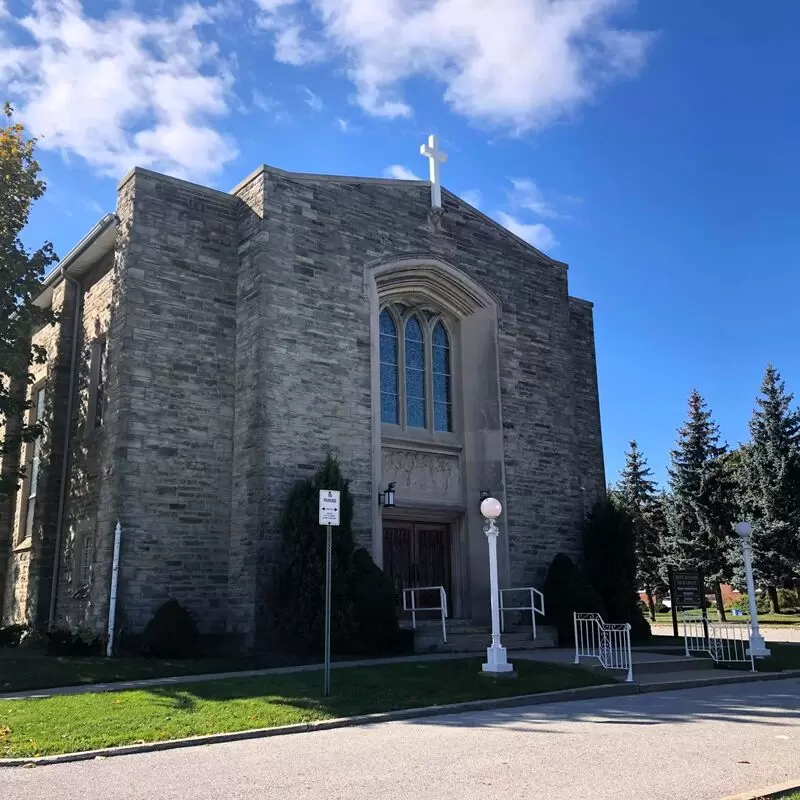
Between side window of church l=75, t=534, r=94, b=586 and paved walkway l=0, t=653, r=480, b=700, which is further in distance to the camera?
side window of church l=75, t=534, r=94, b=586

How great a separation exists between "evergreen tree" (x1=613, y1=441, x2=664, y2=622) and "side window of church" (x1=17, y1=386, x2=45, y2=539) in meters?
31.1

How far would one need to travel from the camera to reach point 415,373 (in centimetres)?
1958

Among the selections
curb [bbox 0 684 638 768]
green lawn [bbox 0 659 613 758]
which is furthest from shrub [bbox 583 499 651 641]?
curb [bbox 0 684 638 768]

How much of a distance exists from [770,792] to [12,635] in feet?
54.4

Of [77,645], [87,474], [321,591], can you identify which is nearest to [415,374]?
[321,591]

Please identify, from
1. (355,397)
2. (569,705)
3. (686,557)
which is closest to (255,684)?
(569,705)

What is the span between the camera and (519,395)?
20078mm

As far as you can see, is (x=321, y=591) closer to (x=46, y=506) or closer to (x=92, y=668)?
(x=92, y=668)

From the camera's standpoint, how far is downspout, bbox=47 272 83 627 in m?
17.9

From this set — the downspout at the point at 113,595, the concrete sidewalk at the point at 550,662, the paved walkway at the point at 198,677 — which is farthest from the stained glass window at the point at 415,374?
the downspout at the point at 113,595

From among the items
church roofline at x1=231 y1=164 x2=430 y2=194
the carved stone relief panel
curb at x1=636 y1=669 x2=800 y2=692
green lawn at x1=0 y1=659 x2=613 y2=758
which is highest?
church roofline at x1=231 y1=164 x2=430 y2=194

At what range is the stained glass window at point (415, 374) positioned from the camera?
1931 centimetres

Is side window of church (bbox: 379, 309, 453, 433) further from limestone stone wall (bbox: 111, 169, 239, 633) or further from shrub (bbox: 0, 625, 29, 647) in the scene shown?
shrub (bbox: 0, 625, 29, 647)

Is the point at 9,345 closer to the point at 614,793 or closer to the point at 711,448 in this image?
the point at 614,793
